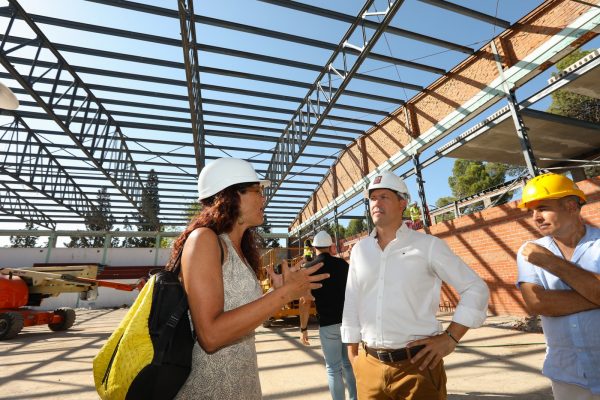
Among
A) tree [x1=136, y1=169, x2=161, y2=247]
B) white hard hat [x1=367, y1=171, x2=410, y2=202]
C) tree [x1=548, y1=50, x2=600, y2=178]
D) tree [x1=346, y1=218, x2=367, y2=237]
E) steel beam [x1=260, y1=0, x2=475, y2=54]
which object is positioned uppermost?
tree [x1=346, y1=218, x2=367, y2=237]

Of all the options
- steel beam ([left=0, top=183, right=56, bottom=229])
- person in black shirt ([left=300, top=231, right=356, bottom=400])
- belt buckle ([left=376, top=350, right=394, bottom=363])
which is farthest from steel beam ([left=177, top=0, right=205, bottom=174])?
steel beam ([left=0, top=183, right=56, bottom=229])

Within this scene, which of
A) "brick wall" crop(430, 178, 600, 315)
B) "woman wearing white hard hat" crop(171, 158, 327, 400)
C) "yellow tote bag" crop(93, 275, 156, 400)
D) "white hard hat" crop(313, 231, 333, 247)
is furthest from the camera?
"brick wall" crop(430, 178, 600, 315)

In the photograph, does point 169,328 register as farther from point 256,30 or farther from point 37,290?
point 37,290

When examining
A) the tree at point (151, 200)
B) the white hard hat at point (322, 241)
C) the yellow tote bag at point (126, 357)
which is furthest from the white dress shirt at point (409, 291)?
the tree at point (151, 200)

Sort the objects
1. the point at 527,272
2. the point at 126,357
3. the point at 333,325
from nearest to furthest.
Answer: the point at 126,357
the point at 527,272
the point at 333,325

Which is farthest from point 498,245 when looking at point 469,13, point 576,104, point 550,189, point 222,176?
point 576,104

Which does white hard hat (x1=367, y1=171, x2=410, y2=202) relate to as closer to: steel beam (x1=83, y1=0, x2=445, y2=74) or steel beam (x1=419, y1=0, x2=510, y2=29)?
steel beam (x1=419, y1=0, x2=510, y2=29)

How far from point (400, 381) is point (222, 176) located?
1701mm

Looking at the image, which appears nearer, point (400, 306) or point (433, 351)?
point (433, 351)

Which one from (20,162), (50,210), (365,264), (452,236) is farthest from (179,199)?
(365,264)

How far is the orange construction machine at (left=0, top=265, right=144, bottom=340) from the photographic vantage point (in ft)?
30.3

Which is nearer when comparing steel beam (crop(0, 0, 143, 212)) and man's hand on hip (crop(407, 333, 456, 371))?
man's hand on hip (crop(407, 333, 456, 371))

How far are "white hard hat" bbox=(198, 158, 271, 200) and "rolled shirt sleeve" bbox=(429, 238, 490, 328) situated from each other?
1382mm

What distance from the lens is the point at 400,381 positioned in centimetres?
201
